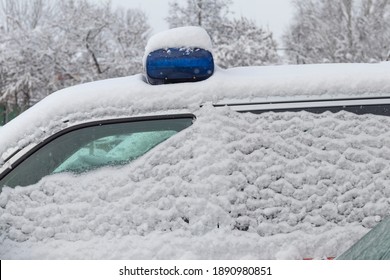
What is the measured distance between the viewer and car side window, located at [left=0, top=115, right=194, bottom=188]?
72.2 inches

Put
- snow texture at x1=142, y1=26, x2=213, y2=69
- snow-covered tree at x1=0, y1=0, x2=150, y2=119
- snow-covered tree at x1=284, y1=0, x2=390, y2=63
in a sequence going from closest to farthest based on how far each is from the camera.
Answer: snow texture at x1=142, y1=26, x2=213, y2=69, snow-covered tree at x1=0, y1=0, x2=150, y2=119, snow-covered tree at x1=284, y1=0, x2=390, y2=63

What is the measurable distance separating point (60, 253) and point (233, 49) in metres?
27.7

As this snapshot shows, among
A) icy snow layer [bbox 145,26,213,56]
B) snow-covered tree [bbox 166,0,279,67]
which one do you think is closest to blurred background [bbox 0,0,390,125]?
snow-covered tree [bbox 166,0,279,67]

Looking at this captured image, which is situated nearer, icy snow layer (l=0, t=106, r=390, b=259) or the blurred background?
icy snow layer (l=0, t=106, r=390, b=259)

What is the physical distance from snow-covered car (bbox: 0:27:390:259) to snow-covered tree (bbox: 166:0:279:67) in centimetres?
2688

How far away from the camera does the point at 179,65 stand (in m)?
1.87

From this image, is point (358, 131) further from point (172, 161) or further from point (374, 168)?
point (172, 161)

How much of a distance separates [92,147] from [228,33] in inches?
1178

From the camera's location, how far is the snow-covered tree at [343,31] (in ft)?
104

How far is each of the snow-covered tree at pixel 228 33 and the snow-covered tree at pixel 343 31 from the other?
373 centimetres

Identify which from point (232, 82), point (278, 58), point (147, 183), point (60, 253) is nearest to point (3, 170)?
point (60, 253)

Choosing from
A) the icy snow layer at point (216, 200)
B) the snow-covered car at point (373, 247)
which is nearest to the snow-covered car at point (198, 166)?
the icy snow layer at point (216, 200)

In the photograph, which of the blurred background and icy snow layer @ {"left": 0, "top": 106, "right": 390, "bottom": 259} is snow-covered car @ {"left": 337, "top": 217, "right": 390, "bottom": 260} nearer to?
icy snow layer @ {"left": 0, "top": 106, "right": 390, "bottom": 259}

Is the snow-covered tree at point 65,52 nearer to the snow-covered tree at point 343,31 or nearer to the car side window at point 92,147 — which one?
the snow-covered tree at point 343,31
